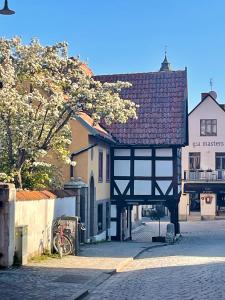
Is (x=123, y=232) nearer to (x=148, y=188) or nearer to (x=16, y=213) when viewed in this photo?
(x=148, y=188)

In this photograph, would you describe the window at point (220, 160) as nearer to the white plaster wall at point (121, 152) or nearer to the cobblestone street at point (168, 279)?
the white plaster wall at point (121, 152)

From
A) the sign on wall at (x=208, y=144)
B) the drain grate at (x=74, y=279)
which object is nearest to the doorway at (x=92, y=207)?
the drain grate at (x=74, y=279)

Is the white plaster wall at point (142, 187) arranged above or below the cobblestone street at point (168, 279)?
above

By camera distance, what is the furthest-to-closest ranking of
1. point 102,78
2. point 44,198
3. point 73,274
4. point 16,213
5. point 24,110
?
point 102,78 → point 24,110 → point 44,198 → point 16,213 → point 73,274

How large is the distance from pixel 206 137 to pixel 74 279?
1384 inches

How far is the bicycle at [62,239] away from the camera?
1635 cm

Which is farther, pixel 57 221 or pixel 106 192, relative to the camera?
pixel 106 192

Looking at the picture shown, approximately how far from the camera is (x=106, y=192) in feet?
90.5

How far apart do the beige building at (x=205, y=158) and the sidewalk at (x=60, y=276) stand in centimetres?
2898

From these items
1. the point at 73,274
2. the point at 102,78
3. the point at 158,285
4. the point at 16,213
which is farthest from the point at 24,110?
the point at 102,78

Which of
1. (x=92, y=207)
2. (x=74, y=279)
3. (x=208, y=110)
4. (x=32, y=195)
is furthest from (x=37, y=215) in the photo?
(x=208, y=110)

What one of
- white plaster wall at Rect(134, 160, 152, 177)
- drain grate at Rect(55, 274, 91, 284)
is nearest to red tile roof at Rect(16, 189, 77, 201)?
drain grate at Rect(55, 274, 91, 284)

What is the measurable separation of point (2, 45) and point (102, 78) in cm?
1380

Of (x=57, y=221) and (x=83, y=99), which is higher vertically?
(x=83, y=99)
